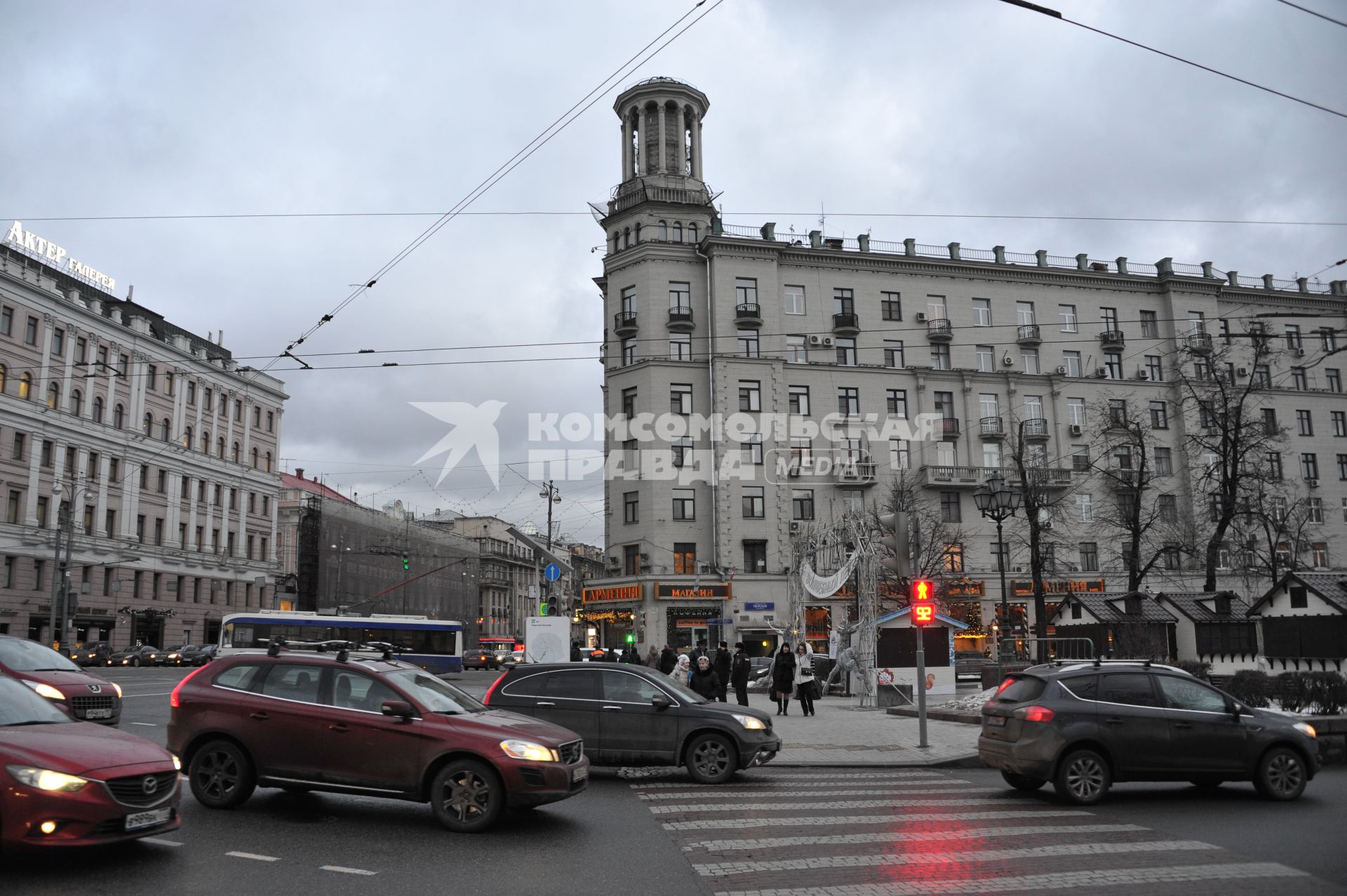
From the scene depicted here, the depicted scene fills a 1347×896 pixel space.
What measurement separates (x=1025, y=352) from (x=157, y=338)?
54.0 meters

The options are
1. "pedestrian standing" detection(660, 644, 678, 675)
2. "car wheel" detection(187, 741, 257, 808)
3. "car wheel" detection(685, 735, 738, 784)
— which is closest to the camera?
"car wheel" detection(187, 741, 257, 808)

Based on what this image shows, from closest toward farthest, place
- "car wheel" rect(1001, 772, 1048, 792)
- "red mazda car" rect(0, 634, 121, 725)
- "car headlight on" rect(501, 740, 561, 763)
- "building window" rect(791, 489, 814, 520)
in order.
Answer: "car headlight on" rect(501, 740, 561, 763) < "car wheel" rect(1001, 772, 1048, 792) < "red mazda car" rect(0, 634, 121, 725) < "building window" rect(791, 489, 814, 520)

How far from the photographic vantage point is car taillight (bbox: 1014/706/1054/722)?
1212cm

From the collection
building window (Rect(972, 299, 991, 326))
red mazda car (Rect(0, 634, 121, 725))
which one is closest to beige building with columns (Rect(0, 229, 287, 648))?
red mazda car (Rect(0, 634, 121, 725))

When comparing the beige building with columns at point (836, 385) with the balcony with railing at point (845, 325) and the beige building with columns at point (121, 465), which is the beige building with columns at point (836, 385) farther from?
the beige building with columns at point (121, 465)

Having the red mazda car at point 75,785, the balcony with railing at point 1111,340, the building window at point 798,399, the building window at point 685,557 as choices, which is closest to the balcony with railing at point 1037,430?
the balcony with railing at point 1111,340

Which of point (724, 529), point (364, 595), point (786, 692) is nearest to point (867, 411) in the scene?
point (724, 529)

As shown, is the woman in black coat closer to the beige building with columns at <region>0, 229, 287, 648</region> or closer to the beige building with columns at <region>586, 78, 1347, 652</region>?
the beige building with columns at <region>586, 78, 1347, 652</region>

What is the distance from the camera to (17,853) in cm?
799

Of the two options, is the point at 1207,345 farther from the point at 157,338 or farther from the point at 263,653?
the point at 157,338

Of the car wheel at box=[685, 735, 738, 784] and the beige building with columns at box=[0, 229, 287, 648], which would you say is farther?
the beige building with columns at box=[0, 229, 287, 648]

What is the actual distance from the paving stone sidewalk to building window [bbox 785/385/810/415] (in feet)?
101

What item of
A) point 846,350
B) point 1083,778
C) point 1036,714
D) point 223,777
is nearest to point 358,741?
point 223,777

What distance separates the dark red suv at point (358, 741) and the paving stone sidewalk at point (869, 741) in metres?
6.80
